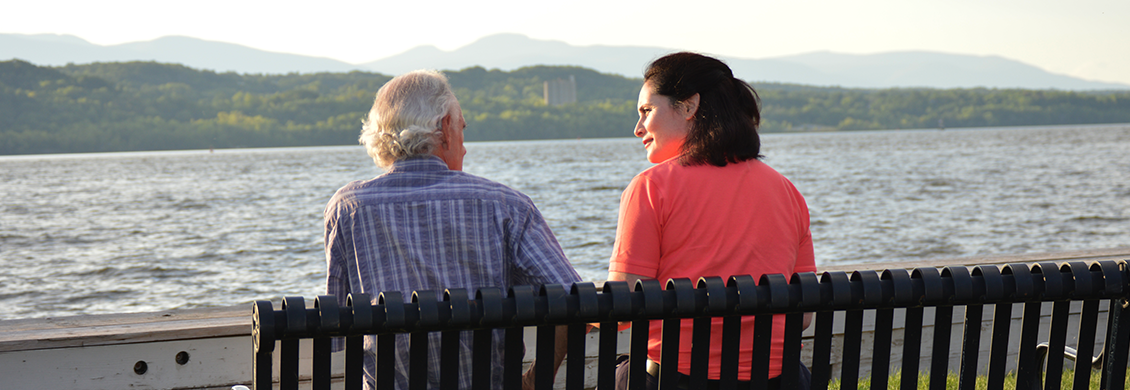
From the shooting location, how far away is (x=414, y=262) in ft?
6.10

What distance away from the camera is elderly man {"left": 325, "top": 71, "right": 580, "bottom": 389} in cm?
187

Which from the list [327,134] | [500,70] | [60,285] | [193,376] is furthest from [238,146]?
[193,376]

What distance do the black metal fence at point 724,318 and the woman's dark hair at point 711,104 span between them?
0.44 metres

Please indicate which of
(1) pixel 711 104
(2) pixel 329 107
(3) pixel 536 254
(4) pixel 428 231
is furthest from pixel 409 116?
(2) pixel 329 107

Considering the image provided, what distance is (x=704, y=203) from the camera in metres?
1.78

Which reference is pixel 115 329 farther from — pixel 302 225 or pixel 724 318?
pixel 302 225

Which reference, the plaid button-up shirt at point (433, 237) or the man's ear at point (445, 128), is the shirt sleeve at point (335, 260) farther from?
the man's ear at point (445, 128)

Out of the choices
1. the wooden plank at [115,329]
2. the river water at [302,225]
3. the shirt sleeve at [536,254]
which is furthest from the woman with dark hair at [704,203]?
the river water at [302,225]

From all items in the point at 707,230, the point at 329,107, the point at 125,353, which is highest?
the point at 707,230

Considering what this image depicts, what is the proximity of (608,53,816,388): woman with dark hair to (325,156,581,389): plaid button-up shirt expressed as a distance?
0.76 ft

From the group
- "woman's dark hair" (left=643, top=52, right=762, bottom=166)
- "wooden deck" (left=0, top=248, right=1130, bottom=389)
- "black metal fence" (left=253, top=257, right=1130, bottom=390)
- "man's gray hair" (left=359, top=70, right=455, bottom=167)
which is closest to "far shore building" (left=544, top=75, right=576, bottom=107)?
"wooden deck" (left=0, top=248, right=1130, bottom=389)

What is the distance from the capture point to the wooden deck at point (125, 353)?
275cm

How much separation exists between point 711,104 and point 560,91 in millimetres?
165039

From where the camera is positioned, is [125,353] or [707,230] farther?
[125,353]
